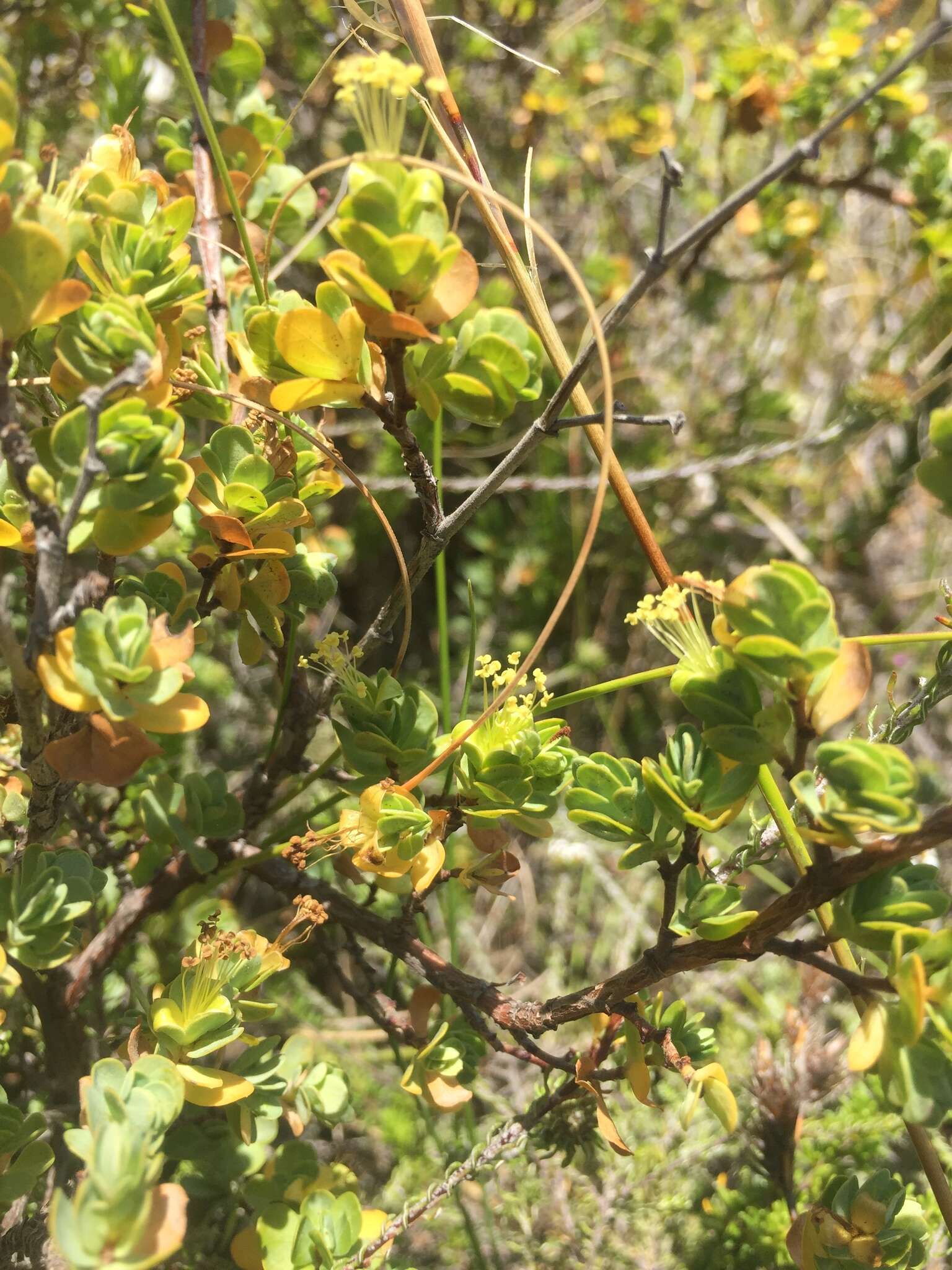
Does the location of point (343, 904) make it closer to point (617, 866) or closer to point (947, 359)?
point (617, 866)

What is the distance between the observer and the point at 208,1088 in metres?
0.55

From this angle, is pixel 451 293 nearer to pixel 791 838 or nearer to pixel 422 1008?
pixel 791 838

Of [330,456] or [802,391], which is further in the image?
[802,391]

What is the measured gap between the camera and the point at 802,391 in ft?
6.40

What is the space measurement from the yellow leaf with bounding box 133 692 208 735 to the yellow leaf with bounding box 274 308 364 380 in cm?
19

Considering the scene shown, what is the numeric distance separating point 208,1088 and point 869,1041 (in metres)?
0.36

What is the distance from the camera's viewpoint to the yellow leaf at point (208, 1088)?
54 centimetres

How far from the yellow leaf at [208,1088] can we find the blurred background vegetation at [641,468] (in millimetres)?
307

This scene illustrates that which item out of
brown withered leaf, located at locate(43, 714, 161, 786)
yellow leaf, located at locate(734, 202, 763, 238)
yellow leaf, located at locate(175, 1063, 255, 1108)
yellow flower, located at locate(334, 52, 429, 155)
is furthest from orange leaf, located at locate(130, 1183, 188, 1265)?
yellow leaf, located at locate(734, 202, 763, 238)

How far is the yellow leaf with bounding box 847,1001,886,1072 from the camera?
1.41 ft

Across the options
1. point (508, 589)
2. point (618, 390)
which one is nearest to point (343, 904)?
point (508, 589)

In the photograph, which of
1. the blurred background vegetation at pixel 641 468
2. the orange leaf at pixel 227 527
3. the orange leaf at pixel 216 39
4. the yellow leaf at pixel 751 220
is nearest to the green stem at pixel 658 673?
the orange leaf at pixel 227 527

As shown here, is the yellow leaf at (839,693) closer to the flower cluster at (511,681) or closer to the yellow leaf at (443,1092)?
the flower cluster at (511,681)

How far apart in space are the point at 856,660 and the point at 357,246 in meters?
0.31
